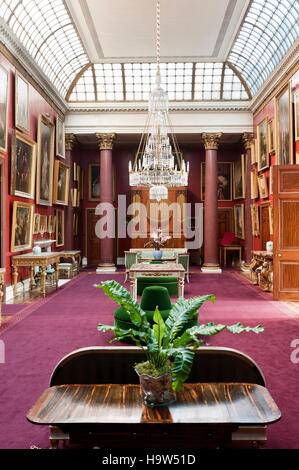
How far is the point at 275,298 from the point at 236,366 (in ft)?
21.6

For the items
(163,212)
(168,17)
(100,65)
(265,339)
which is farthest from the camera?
(163,212)

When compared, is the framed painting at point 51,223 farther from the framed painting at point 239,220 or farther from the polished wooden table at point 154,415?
the polished wooden table at point 154,415

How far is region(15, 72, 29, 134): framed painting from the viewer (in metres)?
9.20

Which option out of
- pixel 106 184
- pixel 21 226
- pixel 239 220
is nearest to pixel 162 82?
pixel 106 184

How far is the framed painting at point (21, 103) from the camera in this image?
30.2 ft

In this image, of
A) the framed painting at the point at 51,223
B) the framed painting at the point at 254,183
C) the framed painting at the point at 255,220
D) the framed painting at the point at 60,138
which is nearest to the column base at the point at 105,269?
the framed painting at the point at 51,223

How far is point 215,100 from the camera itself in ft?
49.1

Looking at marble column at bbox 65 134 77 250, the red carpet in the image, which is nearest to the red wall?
the red carpet

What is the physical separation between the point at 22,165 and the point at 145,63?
23.5 feet

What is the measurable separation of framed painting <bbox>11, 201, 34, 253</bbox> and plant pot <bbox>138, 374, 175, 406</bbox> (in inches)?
297

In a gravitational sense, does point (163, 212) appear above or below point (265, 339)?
above
